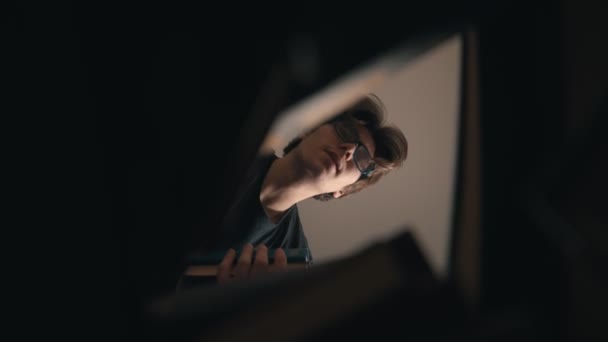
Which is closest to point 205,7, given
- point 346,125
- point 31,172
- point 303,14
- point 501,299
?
point 303,14

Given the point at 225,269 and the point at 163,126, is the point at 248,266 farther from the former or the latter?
the point at 163,126

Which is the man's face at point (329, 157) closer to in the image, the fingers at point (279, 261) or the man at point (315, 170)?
the man at point (315, 170)

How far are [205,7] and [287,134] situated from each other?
150 mm

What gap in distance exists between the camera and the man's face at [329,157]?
884 mm

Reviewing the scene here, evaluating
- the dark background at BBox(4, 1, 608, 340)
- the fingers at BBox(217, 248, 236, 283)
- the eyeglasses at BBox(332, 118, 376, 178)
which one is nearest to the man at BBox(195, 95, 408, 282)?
the eyeglasses at BBox(332, 118, 376, 178)

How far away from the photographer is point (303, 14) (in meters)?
0.27

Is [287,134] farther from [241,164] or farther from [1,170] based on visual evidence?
[1,170]

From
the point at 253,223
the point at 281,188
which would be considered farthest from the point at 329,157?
the point at 253,223

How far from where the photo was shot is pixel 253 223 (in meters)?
0.97

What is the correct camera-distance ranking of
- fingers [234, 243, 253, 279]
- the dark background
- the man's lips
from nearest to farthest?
the dark background → fingers [234, 243, 253, 279] → the man's lips

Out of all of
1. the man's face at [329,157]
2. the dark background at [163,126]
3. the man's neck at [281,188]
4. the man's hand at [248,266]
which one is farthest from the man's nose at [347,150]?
the dark background at [163,126]

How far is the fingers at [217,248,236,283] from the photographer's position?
0.55m

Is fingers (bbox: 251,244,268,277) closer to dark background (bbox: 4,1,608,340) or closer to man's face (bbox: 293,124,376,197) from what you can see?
dark background (bbox: 4,1,608,340)

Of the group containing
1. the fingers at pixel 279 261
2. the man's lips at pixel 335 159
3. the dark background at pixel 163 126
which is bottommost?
the fingers at pixel 279 261
